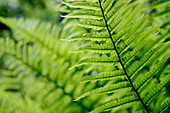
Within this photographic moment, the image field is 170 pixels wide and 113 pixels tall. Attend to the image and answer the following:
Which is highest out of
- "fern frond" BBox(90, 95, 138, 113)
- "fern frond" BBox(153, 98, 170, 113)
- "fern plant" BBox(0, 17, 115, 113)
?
"fern frond" BBox(153, 98, 170, 113)

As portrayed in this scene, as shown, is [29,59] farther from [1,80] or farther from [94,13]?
[94,13]

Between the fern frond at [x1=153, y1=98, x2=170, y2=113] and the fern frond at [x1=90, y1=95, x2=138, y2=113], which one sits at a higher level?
the fern frond at [x1=153, y1=98, x2=170, y2=113]

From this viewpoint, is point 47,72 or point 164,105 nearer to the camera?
point 164,105

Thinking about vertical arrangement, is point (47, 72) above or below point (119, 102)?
below

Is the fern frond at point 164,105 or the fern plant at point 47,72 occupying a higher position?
the fern frond at point 164,105

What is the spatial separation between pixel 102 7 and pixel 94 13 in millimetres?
29

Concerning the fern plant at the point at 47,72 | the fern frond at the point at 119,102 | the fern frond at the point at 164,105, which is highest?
the fern frond at the point at 164,105

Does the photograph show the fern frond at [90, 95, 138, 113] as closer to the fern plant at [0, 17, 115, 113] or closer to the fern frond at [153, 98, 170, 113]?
the fern frond at [153, 98, 170, 113]

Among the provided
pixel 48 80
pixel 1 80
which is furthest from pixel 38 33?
pixel 1 80

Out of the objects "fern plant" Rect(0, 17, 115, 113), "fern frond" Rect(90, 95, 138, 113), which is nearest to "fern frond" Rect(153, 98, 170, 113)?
"fern frond" Rect(90, 95, 138, 113)

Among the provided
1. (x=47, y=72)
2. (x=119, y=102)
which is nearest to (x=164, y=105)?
(x=119, y=102)

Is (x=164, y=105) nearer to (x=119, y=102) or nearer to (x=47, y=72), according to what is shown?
(x=119, y=102)

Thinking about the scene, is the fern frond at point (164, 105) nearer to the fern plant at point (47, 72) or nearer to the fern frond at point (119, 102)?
the fern frond at point (119, 102)

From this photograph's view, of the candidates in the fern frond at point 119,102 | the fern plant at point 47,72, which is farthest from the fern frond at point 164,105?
the fern plant at point 47,72
